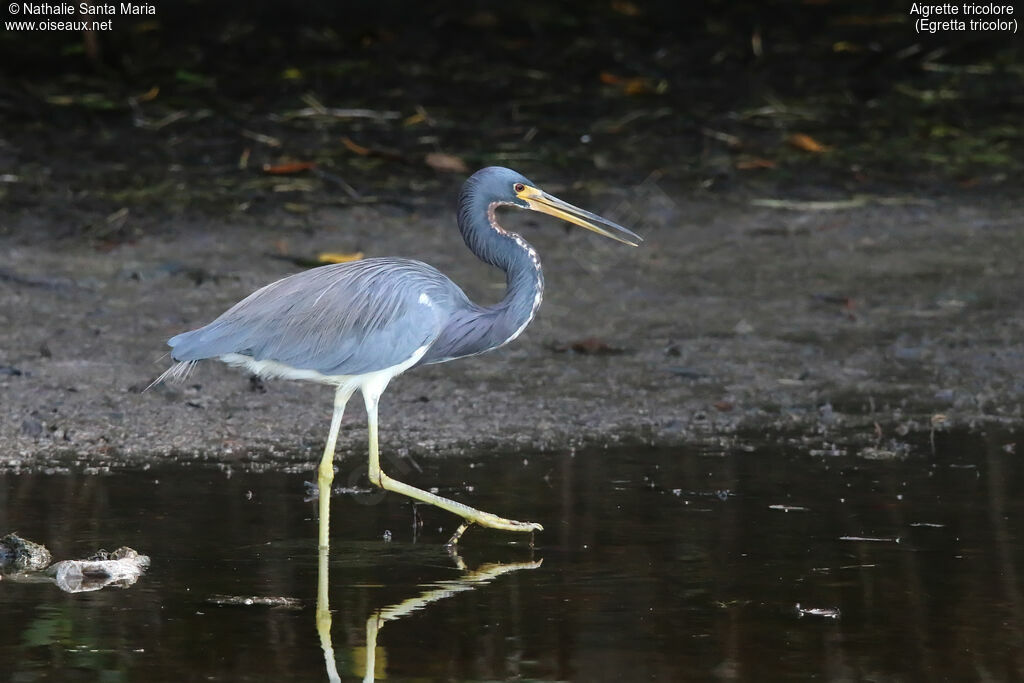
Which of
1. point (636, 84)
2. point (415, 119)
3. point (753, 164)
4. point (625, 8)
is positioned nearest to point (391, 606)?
point (753, 164)

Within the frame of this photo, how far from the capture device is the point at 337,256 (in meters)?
11.3

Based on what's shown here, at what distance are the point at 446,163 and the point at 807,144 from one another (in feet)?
8.88

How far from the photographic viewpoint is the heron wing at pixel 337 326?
283 inches

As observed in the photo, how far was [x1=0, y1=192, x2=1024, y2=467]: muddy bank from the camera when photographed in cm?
837

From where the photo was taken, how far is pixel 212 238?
38.9 ft

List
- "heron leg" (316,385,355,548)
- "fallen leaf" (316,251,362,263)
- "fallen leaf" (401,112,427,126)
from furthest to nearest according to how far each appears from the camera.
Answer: "fallen leaf" (401,112,427,126)
"fallen leaf" (316,251,362,263)
"heron leg" (316,385,355,548)

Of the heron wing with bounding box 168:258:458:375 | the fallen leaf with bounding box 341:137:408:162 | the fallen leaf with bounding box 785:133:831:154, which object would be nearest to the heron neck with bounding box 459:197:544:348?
the heron wing with bounding box 168:258:458:375

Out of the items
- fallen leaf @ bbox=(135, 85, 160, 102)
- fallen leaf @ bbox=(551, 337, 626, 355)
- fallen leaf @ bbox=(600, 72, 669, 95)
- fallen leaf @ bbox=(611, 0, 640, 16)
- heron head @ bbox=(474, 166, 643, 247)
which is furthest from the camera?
Result: fallen leaf @ bbox=(611, 0, 640, 16)

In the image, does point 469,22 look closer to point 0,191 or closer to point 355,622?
point 0,191

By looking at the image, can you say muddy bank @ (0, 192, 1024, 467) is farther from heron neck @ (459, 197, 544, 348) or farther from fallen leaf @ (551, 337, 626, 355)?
heron neck @ (459, 197, 544, 348)

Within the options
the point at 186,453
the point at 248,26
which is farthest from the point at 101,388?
the point at 248,26

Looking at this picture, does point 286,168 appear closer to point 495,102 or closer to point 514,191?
point 495,102

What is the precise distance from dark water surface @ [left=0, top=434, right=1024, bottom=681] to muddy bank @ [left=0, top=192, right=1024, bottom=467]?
601 millimetres

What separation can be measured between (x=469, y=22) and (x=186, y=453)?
893cm
